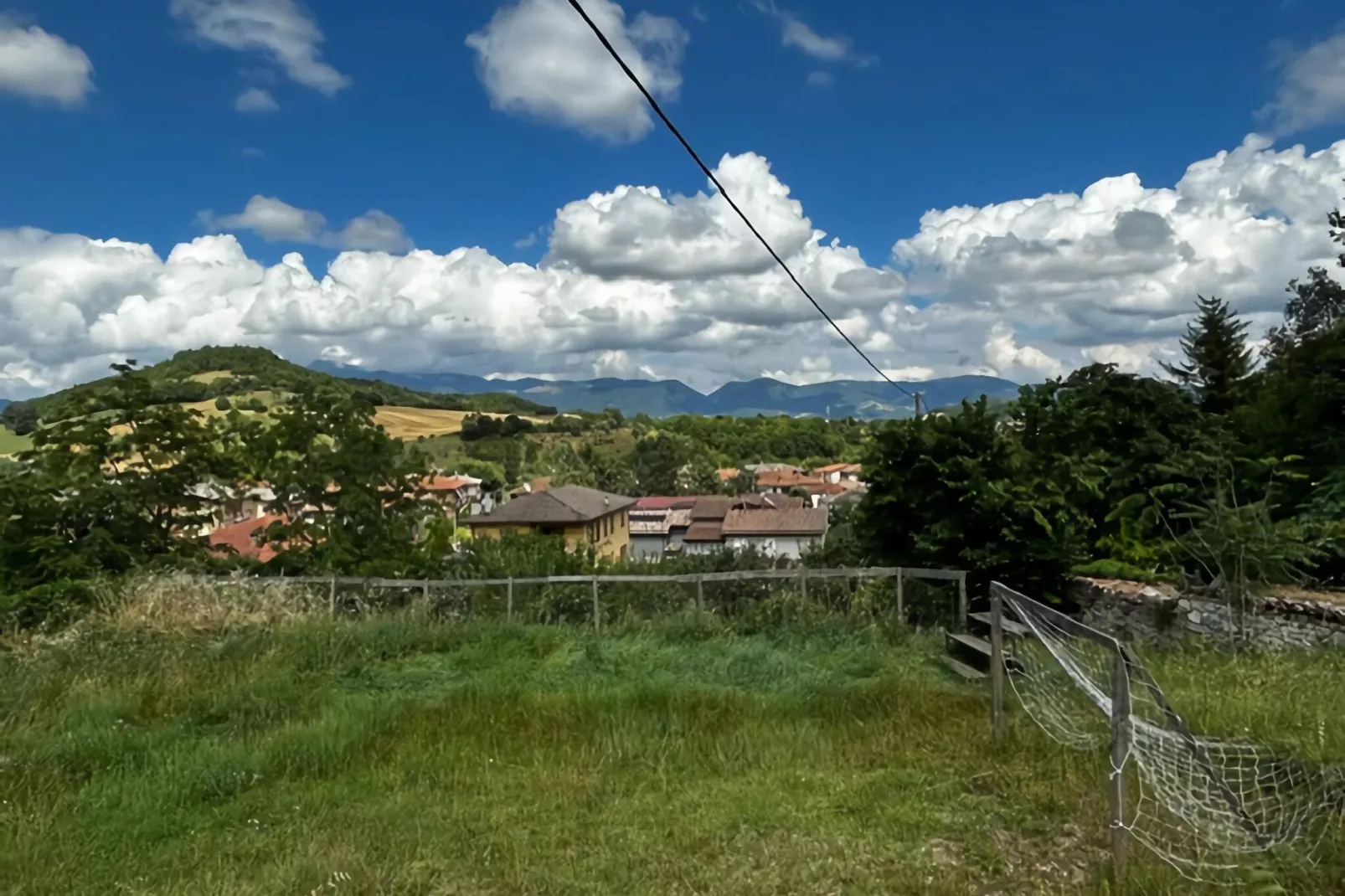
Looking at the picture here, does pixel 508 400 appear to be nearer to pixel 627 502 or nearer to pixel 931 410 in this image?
pixel 627 502

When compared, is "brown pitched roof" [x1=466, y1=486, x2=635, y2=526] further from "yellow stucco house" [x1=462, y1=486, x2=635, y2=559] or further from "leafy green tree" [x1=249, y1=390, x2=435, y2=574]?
"leafy green tree" [x1=249, y1=390, x2=435, y2=574]

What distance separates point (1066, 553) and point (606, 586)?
5873 mm

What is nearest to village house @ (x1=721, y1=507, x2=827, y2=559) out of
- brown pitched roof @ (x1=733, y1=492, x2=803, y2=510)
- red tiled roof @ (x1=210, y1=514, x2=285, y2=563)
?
brown pitched roof @ (x1=733, y1=492, x2=803, y2=510)

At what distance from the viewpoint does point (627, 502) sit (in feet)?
196

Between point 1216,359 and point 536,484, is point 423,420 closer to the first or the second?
point 536,484

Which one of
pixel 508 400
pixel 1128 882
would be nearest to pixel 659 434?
pixel 508 400

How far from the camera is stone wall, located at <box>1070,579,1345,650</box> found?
8.78 metres

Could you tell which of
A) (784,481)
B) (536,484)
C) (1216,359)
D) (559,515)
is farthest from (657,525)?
(1216,359)

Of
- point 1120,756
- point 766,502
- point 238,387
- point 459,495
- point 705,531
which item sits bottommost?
point 705,531

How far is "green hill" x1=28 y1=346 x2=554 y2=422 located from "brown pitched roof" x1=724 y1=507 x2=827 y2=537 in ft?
81.7

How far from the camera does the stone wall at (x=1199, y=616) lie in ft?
28.8

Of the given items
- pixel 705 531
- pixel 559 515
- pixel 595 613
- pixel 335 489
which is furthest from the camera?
pixel 705 531

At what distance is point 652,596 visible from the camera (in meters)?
11.1

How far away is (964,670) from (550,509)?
41740 millimetres
